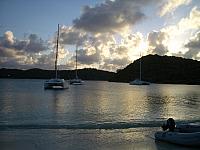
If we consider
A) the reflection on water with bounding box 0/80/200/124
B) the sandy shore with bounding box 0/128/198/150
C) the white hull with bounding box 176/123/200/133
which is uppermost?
the white hull with bounding box 176/123/200/133

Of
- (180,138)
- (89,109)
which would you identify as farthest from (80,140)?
(89,109)

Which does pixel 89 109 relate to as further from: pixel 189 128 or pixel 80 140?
pixel 189 128

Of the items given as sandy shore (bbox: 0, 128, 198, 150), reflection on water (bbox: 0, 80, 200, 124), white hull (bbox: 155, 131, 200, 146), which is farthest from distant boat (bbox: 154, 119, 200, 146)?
reflection on water (bbox: 0, 80, 200, 124)

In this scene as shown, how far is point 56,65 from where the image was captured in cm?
8394

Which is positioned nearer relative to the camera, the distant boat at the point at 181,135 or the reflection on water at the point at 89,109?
the distant boat at the point at 181,135

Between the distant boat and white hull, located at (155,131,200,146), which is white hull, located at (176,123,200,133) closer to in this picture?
the distant boat

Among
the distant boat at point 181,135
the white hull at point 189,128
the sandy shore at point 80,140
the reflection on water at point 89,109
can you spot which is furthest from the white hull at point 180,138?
the reflection on water at point 89,109

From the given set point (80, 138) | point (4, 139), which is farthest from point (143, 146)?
point (4, 139)

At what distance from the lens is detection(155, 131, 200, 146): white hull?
18734mm

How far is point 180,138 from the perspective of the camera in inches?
758

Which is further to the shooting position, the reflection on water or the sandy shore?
the reflection on water

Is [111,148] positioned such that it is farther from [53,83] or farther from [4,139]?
[53,83]

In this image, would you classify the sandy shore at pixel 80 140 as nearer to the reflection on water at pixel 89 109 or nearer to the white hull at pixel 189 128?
the white hull at pixel 189 128

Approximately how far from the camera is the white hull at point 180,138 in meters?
18.7
